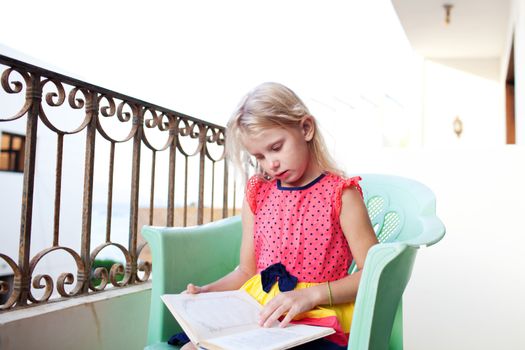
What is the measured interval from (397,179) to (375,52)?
7.82 meters

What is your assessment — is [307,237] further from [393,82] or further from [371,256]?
[393,82]

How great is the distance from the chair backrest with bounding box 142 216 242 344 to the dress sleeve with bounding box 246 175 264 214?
0.38ft

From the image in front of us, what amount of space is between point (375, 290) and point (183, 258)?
550mm

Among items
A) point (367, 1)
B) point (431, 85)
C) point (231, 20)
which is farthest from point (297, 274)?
point (231, 20)

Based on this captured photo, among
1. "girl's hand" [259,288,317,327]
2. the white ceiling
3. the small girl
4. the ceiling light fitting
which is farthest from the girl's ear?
the ceiling light fitting

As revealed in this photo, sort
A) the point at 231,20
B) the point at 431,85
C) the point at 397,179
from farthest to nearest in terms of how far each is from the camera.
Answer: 1. the point at 231,20
2. the point at 431,85
3. the point at 397,179

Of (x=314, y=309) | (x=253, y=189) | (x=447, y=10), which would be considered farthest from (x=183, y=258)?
(x=447, y=10)

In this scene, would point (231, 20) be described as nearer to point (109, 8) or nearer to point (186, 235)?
point (109, 8)

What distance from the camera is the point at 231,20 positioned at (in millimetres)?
10094

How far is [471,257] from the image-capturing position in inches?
71.2

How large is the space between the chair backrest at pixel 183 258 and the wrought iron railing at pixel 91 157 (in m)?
0.39

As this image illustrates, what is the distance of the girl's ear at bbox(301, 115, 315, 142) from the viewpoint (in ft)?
3.88

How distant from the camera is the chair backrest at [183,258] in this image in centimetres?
113

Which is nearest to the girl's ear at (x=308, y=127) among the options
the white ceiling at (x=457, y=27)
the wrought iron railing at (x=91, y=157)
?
the wrought iron railing at (x=91, y=157)
